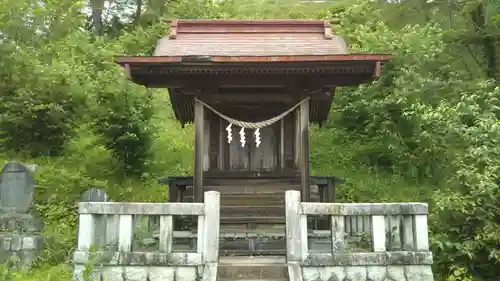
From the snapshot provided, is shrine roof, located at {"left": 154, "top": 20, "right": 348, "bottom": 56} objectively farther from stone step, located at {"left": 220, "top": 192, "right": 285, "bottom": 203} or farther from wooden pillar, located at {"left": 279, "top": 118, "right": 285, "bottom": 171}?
stone step, located at {"left": 220, "top": 192, "right": 285, "bottom": 203}

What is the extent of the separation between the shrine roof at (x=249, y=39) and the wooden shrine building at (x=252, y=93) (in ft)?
0.08

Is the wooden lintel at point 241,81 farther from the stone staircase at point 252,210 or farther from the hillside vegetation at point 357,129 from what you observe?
the stone staircase at point 252,210

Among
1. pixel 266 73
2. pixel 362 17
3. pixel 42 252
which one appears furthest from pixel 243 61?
pixel 362 17

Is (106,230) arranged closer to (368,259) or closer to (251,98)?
(368,259)

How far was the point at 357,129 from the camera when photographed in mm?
19359

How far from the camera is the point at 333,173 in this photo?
59.0ft

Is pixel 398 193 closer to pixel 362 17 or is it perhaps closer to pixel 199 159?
pixel 199 159

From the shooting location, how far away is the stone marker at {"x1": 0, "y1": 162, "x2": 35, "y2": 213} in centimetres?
1134

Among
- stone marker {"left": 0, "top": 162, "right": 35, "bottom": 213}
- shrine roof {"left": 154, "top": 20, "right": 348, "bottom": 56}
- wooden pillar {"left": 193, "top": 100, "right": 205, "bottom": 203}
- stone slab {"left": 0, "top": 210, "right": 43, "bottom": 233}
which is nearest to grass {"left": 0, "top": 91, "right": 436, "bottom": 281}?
stone slab {"left": 0, "top": 210, "right": 43, "bottom": 233}

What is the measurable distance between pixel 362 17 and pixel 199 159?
62.3 ft

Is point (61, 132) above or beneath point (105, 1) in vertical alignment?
beneath

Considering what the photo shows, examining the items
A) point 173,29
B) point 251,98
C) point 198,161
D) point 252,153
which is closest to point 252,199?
point 252,153

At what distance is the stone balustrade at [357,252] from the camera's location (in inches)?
261

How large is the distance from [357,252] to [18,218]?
8510 millimetres
